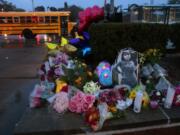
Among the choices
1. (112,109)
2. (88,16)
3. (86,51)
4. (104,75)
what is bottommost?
(112,109)

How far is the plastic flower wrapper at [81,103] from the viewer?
14.1 feet

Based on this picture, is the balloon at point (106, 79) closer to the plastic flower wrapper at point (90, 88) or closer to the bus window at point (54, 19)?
the plastic flower wrapper at point (90, 88)

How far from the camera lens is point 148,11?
13.2 metres

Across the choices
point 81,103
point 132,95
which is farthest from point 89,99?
point 132,95

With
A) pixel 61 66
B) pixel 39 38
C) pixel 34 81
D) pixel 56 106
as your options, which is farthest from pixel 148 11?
pixel 39 38

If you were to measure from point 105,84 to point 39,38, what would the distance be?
1928 cm

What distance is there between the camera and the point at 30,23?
24500 millimetres

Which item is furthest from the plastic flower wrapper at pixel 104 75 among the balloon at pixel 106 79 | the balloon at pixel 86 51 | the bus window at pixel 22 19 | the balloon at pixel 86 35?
the bus window at pixel 22 19

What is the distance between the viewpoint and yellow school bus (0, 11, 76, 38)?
24.0 meters

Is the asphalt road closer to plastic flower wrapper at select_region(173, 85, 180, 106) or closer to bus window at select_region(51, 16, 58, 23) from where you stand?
plastic flower wrapper at select_region(173, 85, 180, 106)

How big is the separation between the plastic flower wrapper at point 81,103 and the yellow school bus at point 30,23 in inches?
803

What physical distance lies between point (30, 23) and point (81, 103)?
2109cm

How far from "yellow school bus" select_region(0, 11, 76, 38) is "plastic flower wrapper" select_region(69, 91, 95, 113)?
20.4m

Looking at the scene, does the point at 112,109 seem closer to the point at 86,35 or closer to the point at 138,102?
the point at 138,102
